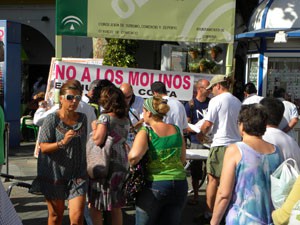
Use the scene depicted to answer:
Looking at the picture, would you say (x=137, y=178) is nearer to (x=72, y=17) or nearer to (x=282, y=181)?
(x=282, y=181)

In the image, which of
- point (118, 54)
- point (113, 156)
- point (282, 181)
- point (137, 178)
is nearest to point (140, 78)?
point (113, 156)

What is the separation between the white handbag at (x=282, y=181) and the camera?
3270mm

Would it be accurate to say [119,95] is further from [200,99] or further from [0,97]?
[0,97]

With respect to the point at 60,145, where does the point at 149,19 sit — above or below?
above

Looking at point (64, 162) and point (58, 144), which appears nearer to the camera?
point (58, 144)

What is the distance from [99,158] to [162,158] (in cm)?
75

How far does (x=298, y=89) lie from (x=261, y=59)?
94 centimetres

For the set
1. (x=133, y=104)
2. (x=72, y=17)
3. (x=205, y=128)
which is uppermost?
(x=72, y=17)

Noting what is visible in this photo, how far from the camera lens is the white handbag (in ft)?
10.7

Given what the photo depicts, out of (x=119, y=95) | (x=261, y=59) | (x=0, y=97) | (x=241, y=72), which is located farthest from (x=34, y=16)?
(x=119, y=95)

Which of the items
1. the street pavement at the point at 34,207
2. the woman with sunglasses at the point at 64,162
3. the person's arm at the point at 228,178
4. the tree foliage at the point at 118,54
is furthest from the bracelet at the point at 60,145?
the tree foliage at the point at 118,54

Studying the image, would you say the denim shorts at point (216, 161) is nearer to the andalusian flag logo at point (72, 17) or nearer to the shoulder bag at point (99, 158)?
the shoulder bag at point (99, 158)

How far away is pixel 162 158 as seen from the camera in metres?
4.18

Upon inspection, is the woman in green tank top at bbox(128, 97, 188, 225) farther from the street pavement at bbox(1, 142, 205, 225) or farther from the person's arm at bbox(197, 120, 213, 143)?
the street pavement at bbox(1, 142, 205, 225)
